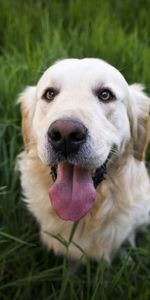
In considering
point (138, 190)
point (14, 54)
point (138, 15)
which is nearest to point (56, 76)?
point (138, 190)

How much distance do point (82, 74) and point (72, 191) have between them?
0.59 m

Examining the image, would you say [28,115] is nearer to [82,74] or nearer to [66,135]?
[82,74]

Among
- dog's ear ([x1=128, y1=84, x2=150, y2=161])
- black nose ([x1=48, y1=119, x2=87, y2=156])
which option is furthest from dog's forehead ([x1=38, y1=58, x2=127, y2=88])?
black nose ([x1=48, y1=119, x2=87, y2=156])

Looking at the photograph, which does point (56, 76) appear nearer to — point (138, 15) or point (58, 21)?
point (58, 21)

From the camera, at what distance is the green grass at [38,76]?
273 cm

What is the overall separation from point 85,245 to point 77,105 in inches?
36.1

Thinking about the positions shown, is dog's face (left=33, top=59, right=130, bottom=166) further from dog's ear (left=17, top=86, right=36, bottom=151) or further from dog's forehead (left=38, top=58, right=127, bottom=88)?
dog's ear (left=17, top=86, right=36, bottom=151)

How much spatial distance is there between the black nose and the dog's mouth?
0.19 metres

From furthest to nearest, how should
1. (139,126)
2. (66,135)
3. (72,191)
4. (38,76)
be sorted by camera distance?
(38,76) < (139,126) < (72,191) < (66,135)

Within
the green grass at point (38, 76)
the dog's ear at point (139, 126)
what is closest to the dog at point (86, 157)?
the dog's ear at point (139, 126)

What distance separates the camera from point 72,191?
252cm

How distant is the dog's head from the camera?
233cm

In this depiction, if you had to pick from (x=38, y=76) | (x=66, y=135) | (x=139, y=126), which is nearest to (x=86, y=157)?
(x=66, y=135)

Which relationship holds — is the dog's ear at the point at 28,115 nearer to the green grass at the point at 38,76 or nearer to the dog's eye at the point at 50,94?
the dog's eye at the point at 50,94
